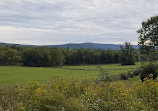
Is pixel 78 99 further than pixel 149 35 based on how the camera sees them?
No

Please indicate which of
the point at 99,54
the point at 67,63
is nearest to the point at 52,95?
the point at 67,63

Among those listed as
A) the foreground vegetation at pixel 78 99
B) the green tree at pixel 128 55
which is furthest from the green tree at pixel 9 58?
the foreground vegetation at pixel 78 99

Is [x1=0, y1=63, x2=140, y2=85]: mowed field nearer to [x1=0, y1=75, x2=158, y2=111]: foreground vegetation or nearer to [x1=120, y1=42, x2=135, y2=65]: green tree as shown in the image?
[x1=0, y1=75, x2=158, y2=111]: foreground vegetation

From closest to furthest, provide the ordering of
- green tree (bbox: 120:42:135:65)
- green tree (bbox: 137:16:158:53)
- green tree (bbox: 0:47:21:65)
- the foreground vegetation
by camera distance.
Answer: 1. the foreground vegetation
2. green tree (bbox: 137:16:158:53)
3. green tree (bbox: 0:47:21:65)
4. green tree (bbox: 120:42:135:65)

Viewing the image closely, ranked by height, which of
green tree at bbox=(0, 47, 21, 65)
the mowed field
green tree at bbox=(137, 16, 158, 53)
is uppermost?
green tree at bbox=(137, 16, 158, 53)

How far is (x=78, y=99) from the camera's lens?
7.12 metres

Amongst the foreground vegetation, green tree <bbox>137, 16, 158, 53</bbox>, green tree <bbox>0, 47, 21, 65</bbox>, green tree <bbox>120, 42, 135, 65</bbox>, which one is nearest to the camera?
the foreground vegetation

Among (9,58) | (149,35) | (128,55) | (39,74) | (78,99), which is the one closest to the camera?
(78,99)

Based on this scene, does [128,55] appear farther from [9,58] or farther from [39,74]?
[39,74]

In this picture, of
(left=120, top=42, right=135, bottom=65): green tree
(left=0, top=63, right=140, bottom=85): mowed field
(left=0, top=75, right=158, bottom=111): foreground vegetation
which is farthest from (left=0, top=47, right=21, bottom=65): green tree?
(left=0, top=75, right=158, bottom=111): foreground vegetation

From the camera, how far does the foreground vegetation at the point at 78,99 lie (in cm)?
599

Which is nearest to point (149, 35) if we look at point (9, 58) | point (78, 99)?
point (78, 99)

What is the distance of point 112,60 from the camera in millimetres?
111688

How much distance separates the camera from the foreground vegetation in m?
5.99
